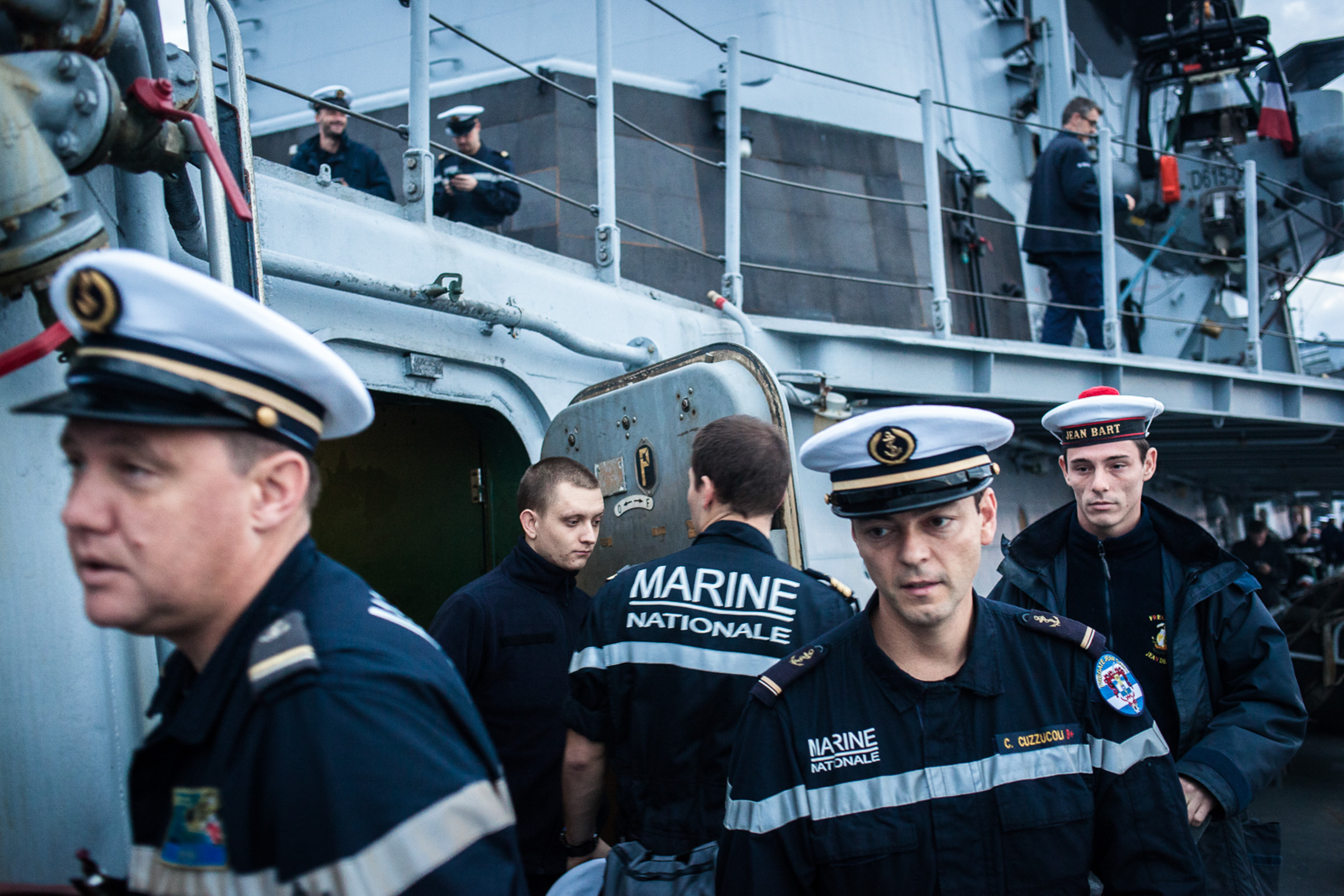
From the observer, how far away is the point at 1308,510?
107 ft

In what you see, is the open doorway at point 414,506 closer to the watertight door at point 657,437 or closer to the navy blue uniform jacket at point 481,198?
the watertight door at point 657,437

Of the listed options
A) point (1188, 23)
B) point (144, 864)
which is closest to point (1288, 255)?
point (1188, 23)

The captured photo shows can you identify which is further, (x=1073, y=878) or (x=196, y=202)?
(x=196, y=202)

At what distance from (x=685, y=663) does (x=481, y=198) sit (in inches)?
111

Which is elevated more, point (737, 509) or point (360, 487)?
point (360, 487)

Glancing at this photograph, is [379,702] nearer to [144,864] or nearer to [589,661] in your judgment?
[144,864]

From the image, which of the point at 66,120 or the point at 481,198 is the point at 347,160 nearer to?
the point at 481,198

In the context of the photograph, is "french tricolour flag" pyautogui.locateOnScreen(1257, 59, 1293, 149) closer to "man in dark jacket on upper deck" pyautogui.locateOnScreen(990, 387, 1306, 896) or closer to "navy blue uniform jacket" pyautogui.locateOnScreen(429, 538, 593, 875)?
"man in dark jacket on upper deck" pyautogui.locateOnScreen(990, 387, 1306, 896)

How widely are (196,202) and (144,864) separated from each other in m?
1.45

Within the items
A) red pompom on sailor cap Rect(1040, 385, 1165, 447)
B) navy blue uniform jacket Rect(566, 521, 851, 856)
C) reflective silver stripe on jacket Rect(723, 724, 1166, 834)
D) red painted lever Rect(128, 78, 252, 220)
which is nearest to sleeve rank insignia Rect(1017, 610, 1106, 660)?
reflective silver stripe on jacket Rect(723, 724, 1166, 834)

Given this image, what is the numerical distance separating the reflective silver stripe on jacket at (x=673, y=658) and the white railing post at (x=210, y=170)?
106 centimetres

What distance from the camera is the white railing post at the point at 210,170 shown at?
1631mm

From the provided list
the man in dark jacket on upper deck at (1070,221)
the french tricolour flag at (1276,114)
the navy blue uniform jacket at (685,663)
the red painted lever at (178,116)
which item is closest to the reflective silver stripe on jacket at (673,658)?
the navy blue uniform jacket at (685,663)

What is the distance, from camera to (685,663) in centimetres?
195
